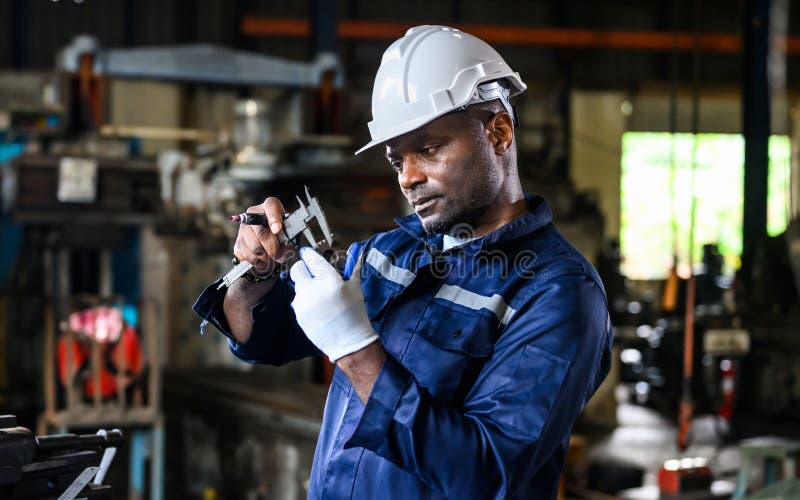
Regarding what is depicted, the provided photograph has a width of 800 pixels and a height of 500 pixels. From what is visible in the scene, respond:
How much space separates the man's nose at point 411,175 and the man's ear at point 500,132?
0.12 meters

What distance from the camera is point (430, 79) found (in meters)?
1.58

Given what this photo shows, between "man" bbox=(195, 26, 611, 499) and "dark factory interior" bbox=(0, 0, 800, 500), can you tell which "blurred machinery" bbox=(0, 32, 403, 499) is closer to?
"dark factory interior" bbox=(0, 0, 800, 500)

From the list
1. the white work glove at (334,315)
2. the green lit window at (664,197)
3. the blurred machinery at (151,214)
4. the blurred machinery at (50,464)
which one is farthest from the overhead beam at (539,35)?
the white work glove at (334,315)

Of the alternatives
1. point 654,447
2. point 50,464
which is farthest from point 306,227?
point 654,447

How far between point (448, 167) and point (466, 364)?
294 mm

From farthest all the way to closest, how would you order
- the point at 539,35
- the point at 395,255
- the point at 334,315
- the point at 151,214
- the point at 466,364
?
1. the point at 539,35
2. the point at 151,214
3. the point at 395,255
4. the point at 466,364
5. the point at 334,315

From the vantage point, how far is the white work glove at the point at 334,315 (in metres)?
→ 1.39

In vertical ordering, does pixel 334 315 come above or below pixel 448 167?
below

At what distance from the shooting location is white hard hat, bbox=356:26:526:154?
1553 millimetres

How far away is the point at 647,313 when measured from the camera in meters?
8.50

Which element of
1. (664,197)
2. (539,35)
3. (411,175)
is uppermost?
(539,35)

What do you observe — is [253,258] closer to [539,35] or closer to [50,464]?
[50,464]

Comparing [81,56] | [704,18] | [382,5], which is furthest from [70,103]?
[704,18]

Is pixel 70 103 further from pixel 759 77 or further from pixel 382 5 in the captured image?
pixel 382 5
